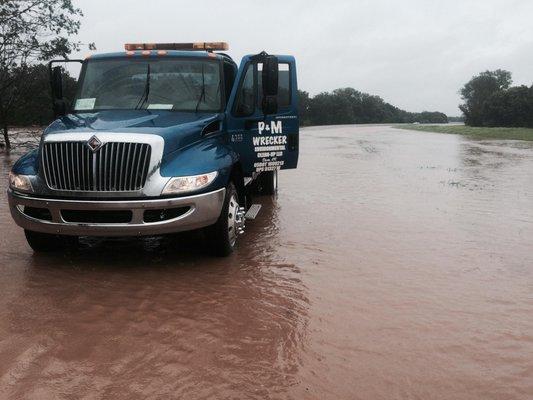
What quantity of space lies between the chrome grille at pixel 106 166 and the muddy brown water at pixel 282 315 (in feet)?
3.07

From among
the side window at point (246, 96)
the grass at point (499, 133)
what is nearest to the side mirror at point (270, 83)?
the side window at point (246, 96)

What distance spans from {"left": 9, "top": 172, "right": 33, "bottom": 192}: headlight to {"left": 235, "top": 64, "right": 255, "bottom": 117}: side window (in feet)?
8.79

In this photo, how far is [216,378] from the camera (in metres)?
3.05

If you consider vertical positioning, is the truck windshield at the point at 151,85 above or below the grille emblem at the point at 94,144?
above

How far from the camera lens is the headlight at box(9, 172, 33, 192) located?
5.04 meters

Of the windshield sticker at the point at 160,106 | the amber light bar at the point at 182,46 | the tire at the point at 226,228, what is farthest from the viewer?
the amber light bar at the point at 182,46

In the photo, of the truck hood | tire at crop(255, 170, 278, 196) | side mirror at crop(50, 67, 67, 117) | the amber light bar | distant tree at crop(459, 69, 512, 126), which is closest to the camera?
the truck hood

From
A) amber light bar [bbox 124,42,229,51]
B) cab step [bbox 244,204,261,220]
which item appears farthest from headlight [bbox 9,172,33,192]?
amber light bar [bbox 124,42,229,51]

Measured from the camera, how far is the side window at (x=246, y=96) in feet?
21.1

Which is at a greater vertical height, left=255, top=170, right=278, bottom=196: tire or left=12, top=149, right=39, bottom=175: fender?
left=12, top=149, right=39, bottom=175: fender

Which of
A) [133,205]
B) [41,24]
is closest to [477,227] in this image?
[133,205]

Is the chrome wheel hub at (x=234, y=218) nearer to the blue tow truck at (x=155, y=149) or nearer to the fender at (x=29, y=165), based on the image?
A: the blue tow truck at (x=155, y=149)

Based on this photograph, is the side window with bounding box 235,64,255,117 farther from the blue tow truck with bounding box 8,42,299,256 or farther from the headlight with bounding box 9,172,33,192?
the headlight with bounding box 9,172,33,192

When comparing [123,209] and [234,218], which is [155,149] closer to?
[123,209]
